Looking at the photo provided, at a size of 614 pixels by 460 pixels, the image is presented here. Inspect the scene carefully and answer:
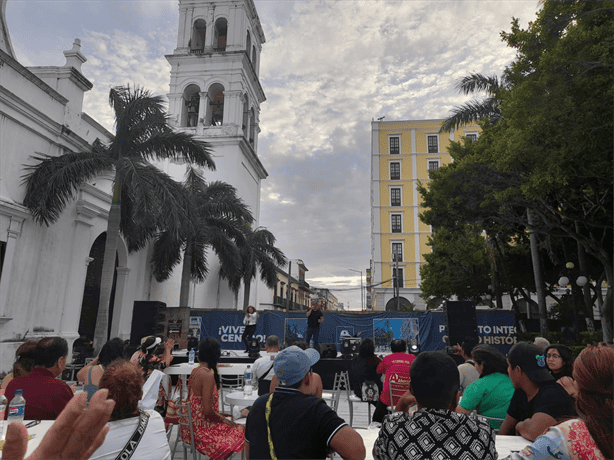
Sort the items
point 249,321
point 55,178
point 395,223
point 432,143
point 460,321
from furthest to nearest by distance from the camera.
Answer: point 432,143
point 395,223
point 460,321
point 249,321
point 55,178

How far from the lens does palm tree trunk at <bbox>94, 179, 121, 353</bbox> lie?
11508mm

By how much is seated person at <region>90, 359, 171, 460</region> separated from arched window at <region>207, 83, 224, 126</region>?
28.3 meters

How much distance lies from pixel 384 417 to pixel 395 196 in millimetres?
41678

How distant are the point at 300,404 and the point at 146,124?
1162 centimetres

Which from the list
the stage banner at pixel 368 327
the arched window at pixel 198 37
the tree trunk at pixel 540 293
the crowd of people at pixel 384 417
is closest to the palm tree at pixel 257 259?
the stage banner at pixel 368 327

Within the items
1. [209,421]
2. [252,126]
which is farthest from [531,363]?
[252,126]

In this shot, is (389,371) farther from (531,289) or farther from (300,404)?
(531,289)

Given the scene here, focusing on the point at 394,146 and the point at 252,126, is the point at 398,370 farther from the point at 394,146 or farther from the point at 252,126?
the point at 394,146

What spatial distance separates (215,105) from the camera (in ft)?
99.4

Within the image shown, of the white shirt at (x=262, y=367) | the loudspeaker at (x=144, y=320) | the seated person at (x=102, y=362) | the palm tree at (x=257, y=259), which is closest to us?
the seated person at (x=102, y=362)

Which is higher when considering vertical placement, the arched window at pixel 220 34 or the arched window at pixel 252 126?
the arched window at pixel 220 34

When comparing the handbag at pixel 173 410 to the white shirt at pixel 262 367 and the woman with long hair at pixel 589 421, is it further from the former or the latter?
the woman with long hair at pixel 589 421

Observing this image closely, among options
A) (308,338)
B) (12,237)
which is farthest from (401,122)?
(12,237)

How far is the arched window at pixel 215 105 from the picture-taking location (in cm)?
2888
